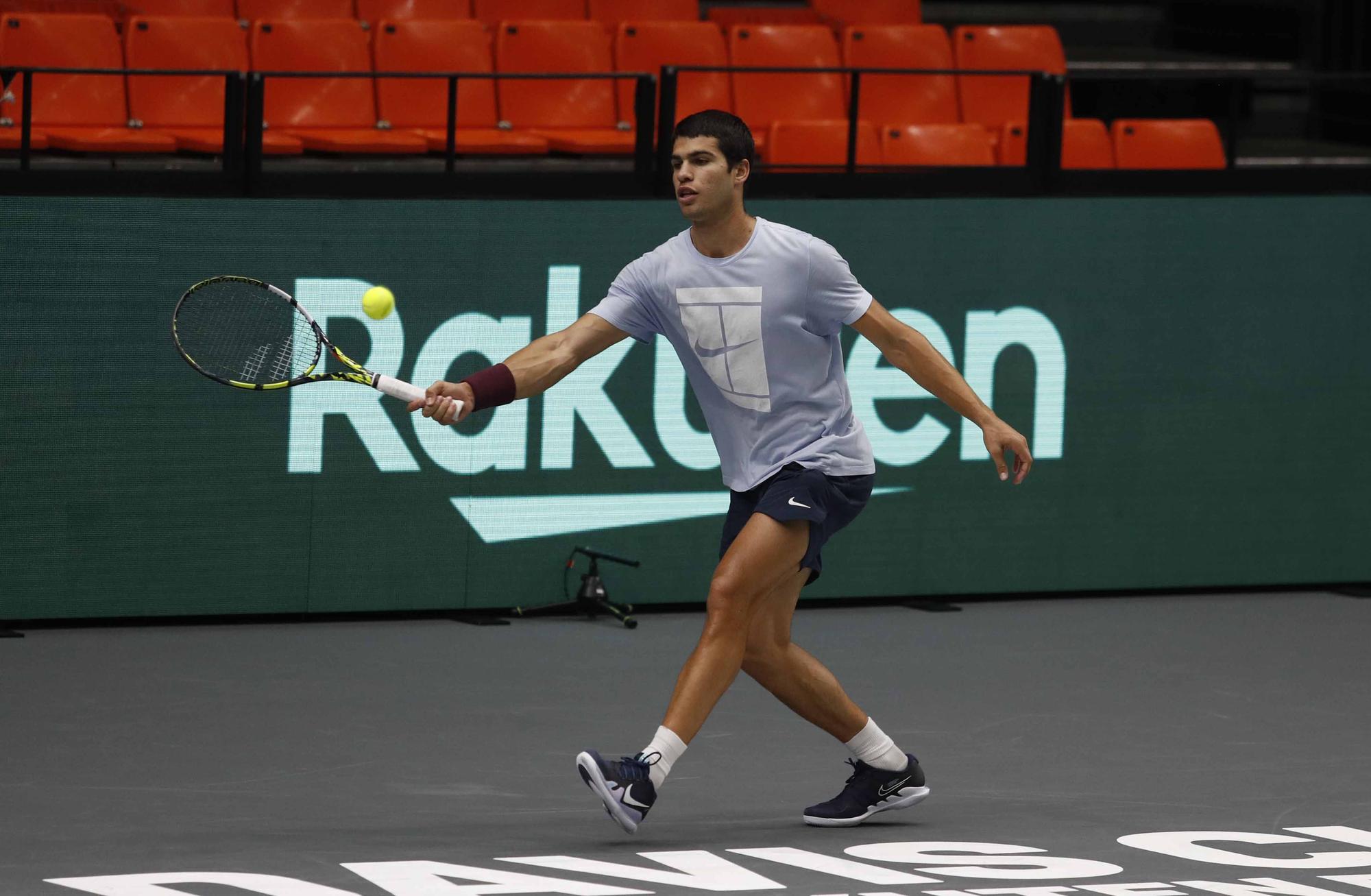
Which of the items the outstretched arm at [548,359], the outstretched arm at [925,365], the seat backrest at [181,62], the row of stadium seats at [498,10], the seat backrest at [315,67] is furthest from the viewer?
the row of stadium seats at [498,10]

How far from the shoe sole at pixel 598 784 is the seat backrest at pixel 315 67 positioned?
5080 mm

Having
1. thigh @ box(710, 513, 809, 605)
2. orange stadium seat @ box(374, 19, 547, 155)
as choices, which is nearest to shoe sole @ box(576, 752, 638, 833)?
thigh @ box(710, 513, 809, 605)

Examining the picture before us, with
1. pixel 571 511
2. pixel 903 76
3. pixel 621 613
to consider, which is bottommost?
pixel 621 613

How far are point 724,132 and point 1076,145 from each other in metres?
5.30

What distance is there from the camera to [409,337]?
947 cm

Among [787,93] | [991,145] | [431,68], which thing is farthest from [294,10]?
[991,145]

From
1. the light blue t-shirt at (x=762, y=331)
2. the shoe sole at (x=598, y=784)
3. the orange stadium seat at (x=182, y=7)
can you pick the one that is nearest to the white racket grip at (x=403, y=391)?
the light blue t-shirt at (x=762, y=331)

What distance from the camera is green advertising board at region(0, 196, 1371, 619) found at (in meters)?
9.10

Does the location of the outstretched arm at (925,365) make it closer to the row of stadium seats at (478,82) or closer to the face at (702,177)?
the face at (702,177)

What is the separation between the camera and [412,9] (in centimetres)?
1144

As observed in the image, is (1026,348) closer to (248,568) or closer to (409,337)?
(409,337)

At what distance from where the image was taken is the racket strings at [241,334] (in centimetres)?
832

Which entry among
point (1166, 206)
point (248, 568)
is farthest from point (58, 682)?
point (1166, 206)

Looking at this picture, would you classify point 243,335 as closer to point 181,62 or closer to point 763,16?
point 181,62
